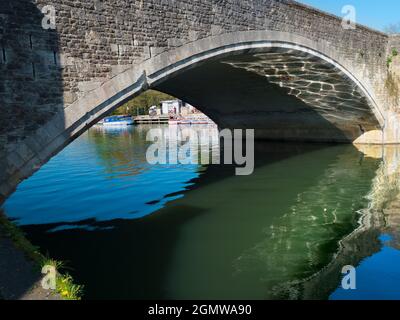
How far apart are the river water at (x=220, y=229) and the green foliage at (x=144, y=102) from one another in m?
69.6

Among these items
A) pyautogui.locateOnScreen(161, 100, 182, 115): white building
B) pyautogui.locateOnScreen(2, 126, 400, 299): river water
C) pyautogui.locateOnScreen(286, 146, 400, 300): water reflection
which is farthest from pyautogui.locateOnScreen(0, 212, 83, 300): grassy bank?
pyautogui.locateOnScreen(161, 100, 182, 115): white building

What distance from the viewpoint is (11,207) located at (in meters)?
12.6

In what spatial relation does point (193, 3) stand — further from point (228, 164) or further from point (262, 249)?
point (228, 164)

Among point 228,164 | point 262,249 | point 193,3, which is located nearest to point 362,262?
point 262,249

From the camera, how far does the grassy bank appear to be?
4828 millimetres

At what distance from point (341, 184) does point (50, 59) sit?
11563 mm

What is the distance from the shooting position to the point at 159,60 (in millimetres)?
10750

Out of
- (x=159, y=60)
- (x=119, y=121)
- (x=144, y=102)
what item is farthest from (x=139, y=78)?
(x=144, y=102)

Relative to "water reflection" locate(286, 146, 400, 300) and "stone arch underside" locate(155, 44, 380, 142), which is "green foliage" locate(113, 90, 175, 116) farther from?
"water reflection" locate(286, 146, 400, 300)

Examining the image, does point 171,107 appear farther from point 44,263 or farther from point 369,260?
point 44,263

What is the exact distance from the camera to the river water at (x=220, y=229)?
670 centimetres

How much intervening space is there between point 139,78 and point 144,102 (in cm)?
7844

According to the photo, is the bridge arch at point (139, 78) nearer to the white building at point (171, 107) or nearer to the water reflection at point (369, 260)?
the water reflection at point (369, 260)

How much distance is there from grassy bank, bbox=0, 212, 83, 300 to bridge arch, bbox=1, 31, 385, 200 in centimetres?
148
